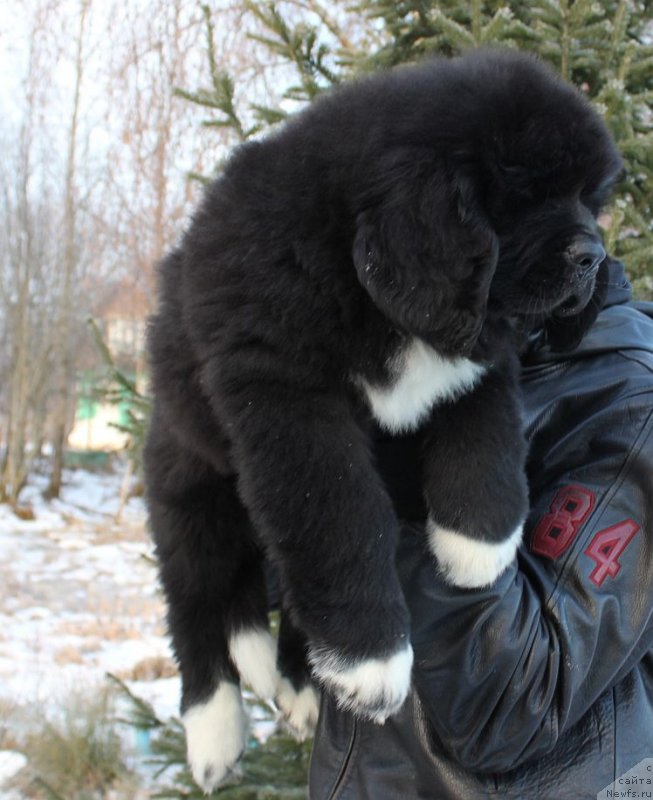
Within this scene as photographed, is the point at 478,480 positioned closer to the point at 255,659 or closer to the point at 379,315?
the point at 379,315

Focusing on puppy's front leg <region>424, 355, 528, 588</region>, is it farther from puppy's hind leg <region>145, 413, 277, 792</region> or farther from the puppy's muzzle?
puppy's hind leg <region>145, 413, 277, 792</region>

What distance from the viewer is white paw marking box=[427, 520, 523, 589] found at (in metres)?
1.40

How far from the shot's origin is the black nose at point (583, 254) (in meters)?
1.50

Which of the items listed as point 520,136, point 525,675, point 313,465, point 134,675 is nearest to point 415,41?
point 520,136

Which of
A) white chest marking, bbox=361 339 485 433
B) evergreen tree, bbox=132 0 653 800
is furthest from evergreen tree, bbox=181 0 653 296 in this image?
white chest marking, bbox=361 339 485 433

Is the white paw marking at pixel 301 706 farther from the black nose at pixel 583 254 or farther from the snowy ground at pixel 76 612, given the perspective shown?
the black nose at pixel 583 254

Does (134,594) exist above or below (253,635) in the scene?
below

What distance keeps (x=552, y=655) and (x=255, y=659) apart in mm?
786

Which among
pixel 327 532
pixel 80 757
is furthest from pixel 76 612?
pixel 327 532

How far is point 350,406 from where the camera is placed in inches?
59.7

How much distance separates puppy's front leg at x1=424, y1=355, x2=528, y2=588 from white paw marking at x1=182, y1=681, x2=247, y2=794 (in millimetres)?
689

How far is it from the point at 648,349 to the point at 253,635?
1.09 metres

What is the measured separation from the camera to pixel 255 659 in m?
1.82

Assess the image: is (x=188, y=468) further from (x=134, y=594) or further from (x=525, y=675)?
(x=134, y=594)
